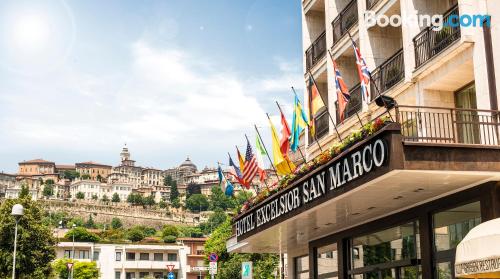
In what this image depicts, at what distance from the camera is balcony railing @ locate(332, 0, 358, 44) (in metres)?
24.6

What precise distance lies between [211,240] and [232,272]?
1107 cm

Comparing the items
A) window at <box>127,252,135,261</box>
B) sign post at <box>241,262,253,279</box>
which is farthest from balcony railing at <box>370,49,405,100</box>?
window at <box>127,252,135,261</box>

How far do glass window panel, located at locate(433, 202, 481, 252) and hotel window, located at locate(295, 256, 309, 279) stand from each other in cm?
1210

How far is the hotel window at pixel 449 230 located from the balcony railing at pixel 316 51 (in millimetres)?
12907

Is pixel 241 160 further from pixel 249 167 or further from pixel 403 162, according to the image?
pixel 403 162

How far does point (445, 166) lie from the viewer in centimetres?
1322

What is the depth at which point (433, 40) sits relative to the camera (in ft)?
61.4

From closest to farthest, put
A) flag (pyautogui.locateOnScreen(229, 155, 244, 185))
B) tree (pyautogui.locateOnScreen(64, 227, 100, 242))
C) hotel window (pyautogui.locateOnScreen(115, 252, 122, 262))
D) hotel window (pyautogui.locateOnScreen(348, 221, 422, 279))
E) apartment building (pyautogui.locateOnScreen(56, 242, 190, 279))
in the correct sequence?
hotel window (pyautogui.locateOnScreen(348, 221, 422, 279))
flag (pyautogui.locateOnScreen(229, 155, 244, 185))
apartment building (pyautogui.locateOnScreen(56, 242, 190, 279))
hotel window (pyautogui.locateOnScreen(115, 252, 122, 262))
tree (pyautogui.locateOnScreen(64, 227, 100, 242))

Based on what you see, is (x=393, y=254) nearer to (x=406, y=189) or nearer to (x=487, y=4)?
(x=406, y=189)

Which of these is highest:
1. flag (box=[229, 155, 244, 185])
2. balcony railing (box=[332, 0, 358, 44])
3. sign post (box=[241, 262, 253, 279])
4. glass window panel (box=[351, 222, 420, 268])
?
balcony railing (box=[332, 0, 358, 44])

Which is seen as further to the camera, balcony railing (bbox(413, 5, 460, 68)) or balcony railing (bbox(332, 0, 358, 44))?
balcony railing (bbox(332, 0, 358, 44))

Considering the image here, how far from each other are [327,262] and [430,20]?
9.98 meters

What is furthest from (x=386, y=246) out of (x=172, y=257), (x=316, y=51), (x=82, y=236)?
(x=82, y=236)

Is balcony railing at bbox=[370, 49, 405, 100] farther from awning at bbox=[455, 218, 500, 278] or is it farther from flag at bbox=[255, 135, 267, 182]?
awning at bbox=[455, 218, 500, 278]
